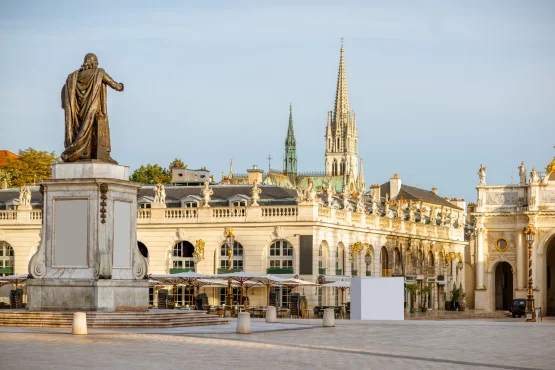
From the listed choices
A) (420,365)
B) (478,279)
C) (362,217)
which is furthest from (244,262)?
(420,365)

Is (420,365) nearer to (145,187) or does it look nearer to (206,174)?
(145,187)

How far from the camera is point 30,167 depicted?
380 feet

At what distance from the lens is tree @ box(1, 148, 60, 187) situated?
115m

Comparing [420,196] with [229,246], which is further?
[420,196]

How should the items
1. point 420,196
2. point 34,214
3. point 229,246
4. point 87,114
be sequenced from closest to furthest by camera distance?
point 87,114 < point 229,246 < point 34,214 < point 420,196

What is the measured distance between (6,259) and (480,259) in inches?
1563

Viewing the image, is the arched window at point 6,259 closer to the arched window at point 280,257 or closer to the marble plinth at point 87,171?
the arched window at point 280,257

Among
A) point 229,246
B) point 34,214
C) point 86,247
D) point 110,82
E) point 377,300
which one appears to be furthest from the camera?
point 34,214

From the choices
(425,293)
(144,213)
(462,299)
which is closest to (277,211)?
(144,213)

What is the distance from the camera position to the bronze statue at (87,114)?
38.4m

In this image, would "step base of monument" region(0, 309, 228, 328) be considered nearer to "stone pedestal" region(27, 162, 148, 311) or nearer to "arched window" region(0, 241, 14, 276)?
"stone pedestal" region(27, 162, 148, 311)

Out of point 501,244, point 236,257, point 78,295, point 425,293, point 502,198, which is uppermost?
point 502,198

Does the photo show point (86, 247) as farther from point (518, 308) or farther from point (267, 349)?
point (518, 308)

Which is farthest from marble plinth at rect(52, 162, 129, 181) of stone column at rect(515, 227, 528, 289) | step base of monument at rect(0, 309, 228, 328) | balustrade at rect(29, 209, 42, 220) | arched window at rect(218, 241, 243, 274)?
stone column at rect(515, 227, 528, 289)
